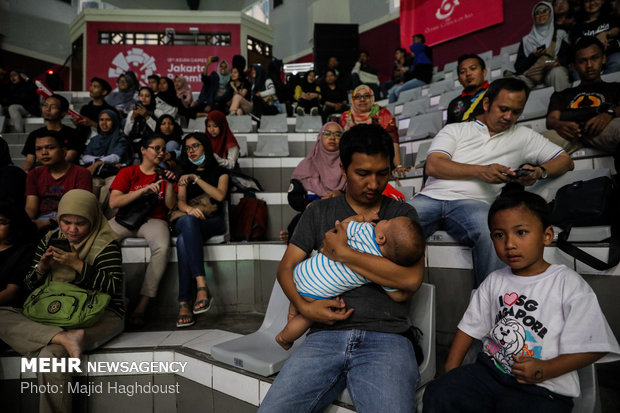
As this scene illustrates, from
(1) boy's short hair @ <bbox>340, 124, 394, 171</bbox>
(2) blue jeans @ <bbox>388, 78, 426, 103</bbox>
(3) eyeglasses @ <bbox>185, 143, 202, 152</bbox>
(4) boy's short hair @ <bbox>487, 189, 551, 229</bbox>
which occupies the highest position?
(2) blue jeans @ <bbox>388, 78, 426, 103</bbox>

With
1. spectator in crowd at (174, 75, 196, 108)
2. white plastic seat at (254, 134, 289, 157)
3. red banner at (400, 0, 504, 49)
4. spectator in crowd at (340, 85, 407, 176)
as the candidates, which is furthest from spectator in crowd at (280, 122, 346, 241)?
red banner at (400, 0, 504, 49)

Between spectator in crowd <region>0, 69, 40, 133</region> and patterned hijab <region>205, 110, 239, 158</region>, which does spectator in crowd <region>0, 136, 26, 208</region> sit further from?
spectator in crowd <region>0, 69, 40, 133</region>

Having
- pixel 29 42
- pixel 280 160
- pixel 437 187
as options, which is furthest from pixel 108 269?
pixel 29 42

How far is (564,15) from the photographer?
14.8 feet

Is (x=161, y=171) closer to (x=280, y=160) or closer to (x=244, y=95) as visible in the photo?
(x=280, y=160)

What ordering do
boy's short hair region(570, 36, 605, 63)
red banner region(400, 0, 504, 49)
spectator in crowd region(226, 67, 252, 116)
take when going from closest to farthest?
boy's short hair region(570, 36, 605, 63) < spectator in crowd region(226, 67, 252, 116) < red banner region(400, 0, 504, 49)

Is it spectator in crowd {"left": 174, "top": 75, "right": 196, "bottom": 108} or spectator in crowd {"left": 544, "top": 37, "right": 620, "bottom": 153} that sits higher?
spectator in crowd {"left": 174, "top": 75, "right": 196, "bottom": 108}

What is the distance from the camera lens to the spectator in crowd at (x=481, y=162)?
5.82 feet

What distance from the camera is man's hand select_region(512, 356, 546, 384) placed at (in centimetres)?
99

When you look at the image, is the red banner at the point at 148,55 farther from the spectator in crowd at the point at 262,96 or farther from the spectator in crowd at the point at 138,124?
the spectator in crowd at the point at 138,124

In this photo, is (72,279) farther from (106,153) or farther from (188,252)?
(106,153)

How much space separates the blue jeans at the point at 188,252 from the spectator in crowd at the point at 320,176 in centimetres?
67

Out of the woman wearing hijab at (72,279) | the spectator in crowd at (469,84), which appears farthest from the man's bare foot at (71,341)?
the spectator in crowd at (469,84)

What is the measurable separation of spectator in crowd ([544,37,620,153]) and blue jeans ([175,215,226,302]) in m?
2.42
